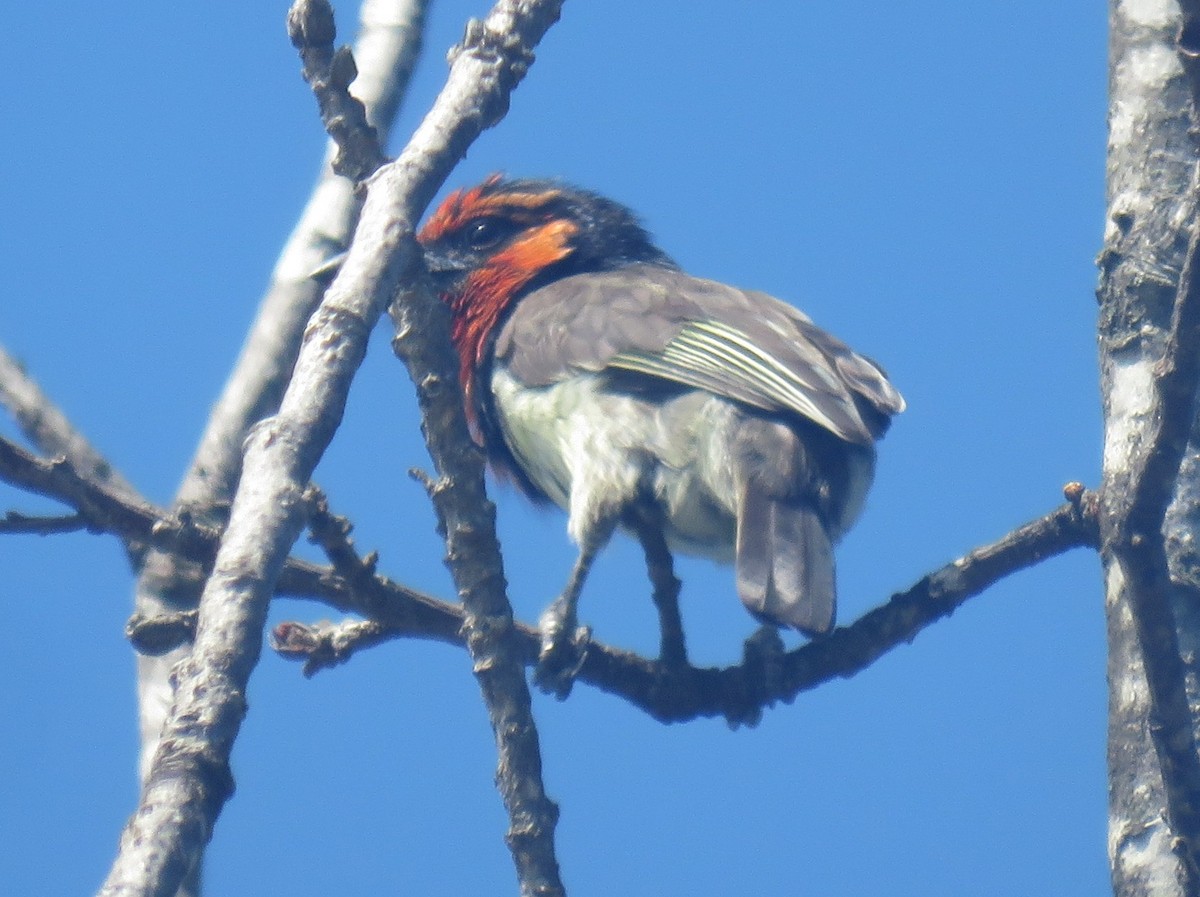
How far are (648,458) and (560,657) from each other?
99cm

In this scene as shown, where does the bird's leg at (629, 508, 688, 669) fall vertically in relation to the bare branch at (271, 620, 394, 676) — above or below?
above

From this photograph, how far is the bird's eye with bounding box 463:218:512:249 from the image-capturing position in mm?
5531

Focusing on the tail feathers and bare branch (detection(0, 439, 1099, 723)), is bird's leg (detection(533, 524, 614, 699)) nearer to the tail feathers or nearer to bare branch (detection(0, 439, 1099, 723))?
bare branch (detection(0, 439, 1099, 723))

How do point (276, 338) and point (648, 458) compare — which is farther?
point (276, 338)

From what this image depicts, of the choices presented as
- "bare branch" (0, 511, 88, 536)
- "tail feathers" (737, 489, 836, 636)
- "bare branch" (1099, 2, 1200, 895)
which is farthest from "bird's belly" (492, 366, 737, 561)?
"bare branch" (0, 511, 88, 536)

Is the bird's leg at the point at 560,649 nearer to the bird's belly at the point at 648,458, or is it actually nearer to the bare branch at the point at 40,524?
the bird's belly at the point at 648,458

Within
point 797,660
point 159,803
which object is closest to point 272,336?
point 797,660

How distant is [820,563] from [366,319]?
6.03 feet

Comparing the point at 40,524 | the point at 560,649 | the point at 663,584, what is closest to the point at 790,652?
the point at 663,584

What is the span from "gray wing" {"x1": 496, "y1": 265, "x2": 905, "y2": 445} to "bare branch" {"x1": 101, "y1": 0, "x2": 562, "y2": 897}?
5.61 feet

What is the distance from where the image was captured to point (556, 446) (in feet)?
14.9

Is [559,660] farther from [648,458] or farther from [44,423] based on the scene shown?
[44,423]

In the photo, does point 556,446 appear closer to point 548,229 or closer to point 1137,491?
point 548,229

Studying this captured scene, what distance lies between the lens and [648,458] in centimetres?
429
